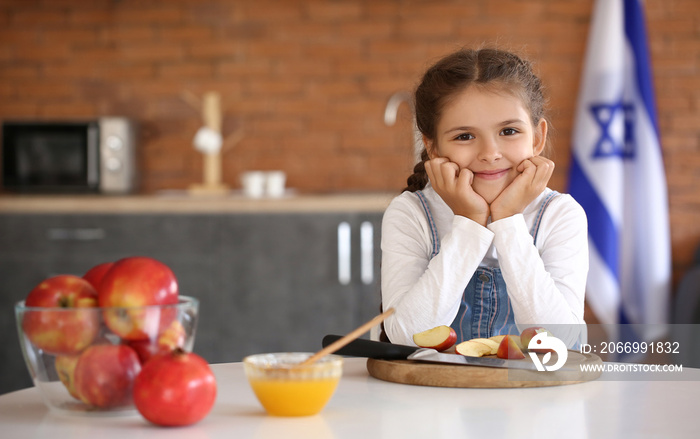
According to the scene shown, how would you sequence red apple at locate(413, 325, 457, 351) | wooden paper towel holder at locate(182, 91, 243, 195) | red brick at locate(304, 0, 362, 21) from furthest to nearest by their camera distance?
red brick at locate(304, 0, 362, 21)
wooden paper towel holder at locate(182, 91, 243, 195)
red apple at locate(413, 325, 457, 351)

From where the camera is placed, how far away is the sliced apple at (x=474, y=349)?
1028 millimetres

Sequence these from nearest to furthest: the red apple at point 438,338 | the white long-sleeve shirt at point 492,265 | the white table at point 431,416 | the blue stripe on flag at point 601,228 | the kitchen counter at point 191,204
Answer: the white table at point 431,416
the red apple at point 438,338
the white long-sleeve shirt at point 492,265
the kitchen counter at point 191,204
the blue stripe on flag at point 601,228

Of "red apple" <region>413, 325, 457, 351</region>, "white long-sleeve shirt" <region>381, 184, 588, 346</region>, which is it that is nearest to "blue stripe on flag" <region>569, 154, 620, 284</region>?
"white long-sleeve shirt" <region>381, 184, 588, 346</region>

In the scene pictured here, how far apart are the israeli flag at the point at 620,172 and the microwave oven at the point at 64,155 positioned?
2087 millimetres

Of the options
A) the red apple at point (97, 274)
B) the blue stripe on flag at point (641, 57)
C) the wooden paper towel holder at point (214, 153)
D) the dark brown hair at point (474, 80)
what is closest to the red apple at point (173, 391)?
the red apple at point (97, 274)

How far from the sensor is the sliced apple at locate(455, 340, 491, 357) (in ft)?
3.37

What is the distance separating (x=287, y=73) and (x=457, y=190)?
2.61 metres

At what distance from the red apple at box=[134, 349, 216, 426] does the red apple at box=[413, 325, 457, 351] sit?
0.39m

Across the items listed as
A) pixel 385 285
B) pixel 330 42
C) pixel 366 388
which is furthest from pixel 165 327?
pixel 330 42

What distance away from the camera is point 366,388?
0.97 metres

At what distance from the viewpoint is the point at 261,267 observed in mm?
3309

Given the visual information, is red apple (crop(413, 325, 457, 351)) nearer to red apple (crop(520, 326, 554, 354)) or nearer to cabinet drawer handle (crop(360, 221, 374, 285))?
red apple (crop(520, 326, 554, 354))

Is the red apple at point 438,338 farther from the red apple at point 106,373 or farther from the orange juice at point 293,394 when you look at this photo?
the red apple at point 106,373

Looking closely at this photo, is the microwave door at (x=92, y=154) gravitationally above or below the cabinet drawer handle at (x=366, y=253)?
above
